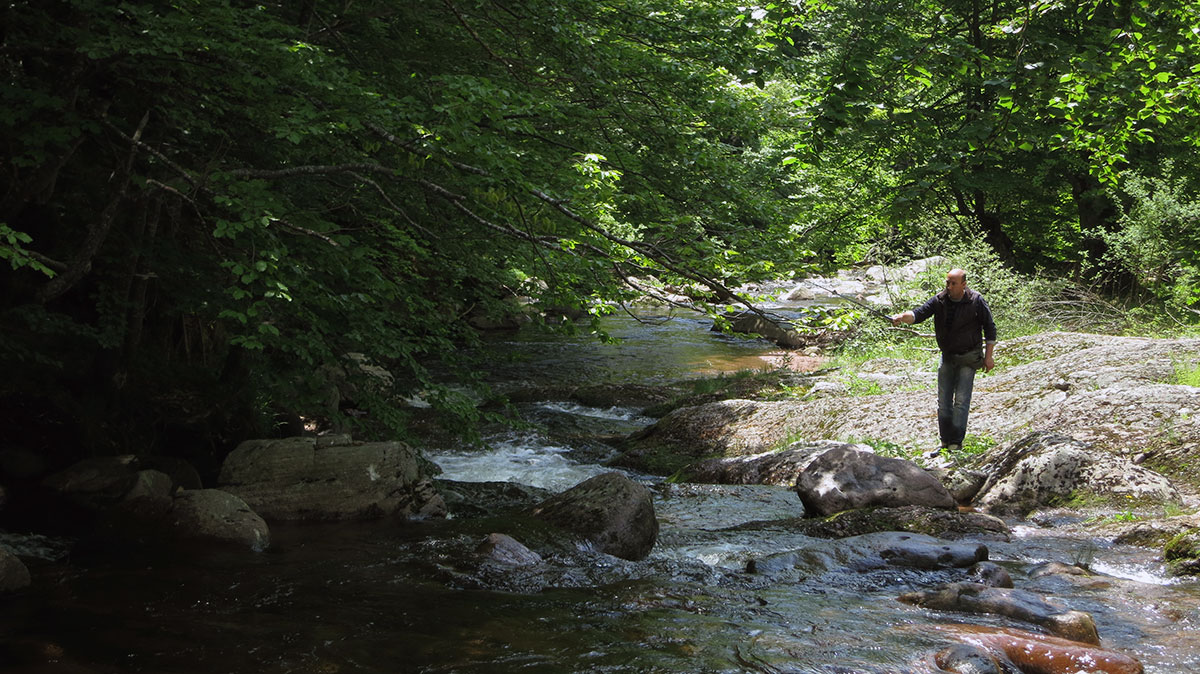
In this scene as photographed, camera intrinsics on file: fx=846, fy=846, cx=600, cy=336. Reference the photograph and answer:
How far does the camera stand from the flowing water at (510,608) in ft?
14.8

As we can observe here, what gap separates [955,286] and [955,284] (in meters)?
0.03

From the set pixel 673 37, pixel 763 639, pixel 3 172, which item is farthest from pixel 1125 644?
pixel 3 172

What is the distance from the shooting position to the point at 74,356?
8219 mm

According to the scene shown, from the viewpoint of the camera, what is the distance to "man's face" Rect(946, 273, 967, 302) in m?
8.89

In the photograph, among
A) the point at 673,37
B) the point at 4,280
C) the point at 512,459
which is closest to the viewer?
the point at 4,280

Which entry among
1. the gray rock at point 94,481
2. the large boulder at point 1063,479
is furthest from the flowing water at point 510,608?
the gray rock at point 94,481

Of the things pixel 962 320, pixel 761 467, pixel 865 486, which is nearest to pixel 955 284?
pixel 962 320

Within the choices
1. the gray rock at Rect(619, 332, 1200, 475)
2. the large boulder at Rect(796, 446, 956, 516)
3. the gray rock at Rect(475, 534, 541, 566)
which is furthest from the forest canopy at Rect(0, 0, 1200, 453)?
the gray rock at Rect(619, 332, 1200, 475)

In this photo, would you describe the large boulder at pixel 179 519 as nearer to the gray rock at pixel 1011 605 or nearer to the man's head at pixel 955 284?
the gray rock at pixel 1011 605

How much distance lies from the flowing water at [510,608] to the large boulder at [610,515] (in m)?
0.18

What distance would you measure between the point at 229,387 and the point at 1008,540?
7810 mm

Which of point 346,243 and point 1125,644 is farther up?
point 346,243

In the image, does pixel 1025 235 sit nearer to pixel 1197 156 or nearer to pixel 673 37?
pixel 1197 156

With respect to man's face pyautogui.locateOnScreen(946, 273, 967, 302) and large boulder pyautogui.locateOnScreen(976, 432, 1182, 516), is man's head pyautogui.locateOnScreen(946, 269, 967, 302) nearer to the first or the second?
man's face pyautogui.locateOnScreen(946, 273, 967, 302)
